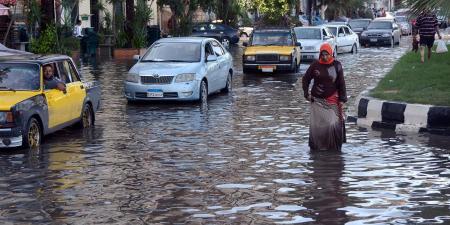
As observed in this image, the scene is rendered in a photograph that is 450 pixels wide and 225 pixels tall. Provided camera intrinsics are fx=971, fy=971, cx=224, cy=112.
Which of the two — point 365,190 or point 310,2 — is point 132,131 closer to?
point 365,190

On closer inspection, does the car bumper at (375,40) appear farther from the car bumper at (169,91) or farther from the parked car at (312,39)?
the car bumper at (169,91)

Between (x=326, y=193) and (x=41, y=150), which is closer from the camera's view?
(x=326, y=193)

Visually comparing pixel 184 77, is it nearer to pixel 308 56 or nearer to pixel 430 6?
pixel 430 6

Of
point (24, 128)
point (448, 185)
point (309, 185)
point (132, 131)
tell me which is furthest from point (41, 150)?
point (448, 185)

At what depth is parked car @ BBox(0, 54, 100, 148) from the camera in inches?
552

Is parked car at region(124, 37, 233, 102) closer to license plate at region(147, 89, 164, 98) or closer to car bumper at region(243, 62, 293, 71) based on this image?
license plate at region(147, 89, 164, 98)

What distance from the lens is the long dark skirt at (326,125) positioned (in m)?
13.8

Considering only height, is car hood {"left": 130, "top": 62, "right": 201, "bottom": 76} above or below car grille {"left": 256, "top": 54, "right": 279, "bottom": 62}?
above

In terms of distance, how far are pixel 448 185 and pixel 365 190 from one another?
1.03 metres

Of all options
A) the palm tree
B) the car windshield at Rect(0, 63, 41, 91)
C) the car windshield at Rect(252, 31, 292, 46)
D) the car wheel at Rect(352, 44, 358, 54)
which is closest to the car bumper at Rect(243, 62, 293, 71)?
the car windshield at Rect(252, 31, 292, 46)

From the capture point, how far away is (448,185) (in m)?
11.2

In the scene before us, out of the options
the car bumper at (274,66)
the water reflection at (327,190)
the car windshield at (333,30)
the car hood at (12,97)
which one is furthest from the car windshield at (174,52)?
the car windshield at (333,30)

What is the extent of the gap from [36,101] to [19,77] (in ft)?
3.13

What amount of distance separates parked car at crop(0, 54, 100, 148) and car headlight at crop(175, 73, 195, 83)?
3.88 meters
